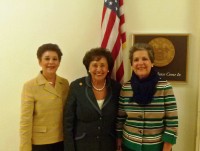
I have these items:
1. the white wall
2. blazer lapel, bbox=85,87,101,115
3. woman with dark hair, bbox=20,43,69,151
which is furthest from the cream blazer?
the white wall

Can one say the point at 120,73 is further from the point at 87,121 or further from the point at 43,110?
the point at 43,110

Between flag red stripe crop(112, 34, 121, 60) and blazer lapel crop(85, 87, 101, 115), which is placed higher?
flag red stripe crop(112, 34, 121, 60)

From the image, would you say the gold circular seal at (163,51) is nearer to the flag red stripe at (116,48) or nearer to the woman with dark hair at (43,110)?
the flag red stripe at (116,48)

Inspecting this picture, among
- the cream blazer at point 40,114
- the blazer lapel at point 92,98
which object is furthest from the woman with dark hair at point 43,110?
the blazer lapel at point 92,98

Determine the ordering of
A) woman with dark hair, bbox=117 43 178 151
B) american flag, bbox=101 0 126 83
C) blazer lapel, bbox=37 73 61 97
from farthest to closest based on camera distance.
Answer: american flag, bbox=101 0 126 83, blazer lapel, bbox=37 73 61 97, woman with dark hair, bbox=117 43 178 151

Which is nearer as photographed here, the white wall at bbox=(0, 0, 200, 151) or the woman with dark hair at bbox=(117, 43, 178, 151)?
the woman with dark hair at bbox=(117, 43, 178, 151)

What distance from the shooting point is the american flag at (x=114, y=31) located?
2127 millimetres

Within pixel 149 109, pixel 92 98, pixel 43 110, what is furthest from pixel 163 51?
pixel 43 110

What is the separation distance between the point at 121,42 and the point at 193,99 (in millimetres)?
890

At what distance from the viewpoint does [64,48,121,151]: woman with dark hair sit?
187 cm

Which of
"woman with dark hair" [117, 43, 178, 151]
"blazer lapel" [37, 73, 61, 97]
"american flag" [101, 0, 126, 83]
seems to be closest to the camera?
"woman with dark hair" [117, 43, 178, 151]

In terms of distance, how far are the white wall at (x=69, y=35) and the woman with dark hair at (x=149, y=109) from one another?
1.63 ft

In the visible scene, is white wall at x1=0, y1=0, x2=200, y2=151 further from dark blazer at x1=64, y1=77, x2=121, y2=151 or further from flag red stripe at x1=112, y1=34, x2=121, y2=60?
dark blazer at x1=64, y1=77, x2=121, y2=151

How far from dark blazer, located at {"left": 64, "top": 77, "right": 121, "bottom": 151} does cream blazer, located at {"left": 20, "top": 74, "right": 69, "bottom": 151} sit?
9cm
